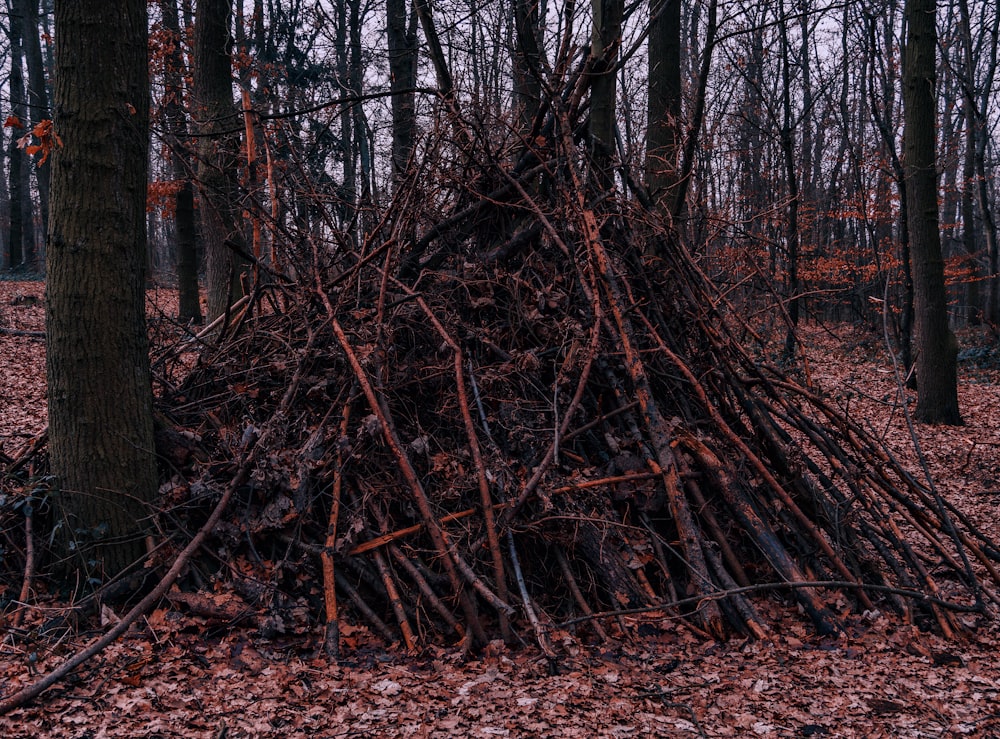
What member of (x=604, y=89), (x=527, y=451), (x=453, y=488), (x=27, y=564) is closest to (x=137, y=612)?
(x=27, y=564)

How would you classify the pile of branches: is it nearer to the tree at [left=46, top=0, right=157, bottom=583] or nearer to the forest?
the forest

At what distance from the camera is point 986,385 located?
42.0 ft

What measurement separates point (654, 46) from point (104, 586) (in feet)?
27.0

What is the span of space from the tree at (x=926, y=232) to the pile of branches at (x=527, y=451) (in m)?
4.50

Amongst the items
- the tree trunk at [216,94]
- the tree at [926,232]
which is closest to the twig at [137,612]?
the tree trunk at [216,94]

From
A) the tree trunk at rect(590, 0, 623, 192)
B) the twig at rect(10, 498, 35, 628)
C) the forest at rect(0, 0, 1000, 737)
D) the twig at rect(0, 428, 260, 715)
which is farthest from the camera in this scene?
the tree trunk at rect(590, 0, 623, 192)

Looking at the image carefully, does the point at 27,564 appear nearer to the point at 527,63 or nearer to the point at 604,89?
the point at 527,63

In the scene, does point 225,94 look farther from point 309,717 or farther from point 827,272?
point 827,272

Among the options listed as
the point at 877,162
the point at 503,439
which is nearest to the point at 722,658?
the point at 503,439

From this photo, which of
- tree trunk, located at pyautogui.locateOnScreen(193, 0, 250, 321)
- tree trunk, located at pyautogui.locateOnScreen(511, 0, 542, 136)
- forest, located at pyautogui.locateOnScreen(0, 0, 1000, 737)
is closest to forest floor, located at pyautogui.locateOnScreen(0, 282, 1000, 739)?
forest, located at pyautogui.locateOnScreen(0, 0, 1000, 737)

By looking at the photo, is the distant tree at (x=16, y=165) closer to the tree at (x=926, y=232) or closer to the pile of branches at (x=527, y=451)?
the pile of branches at (x=527, y=451)

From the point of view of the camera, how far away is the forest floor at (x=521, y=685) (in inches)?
116

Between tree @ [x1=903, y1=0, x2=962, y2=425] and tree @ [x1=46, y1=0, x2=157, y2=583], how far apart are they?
30.4 feet

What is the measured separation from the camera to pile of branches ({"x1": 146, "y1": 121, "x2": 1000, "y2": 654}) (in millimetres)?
3992
